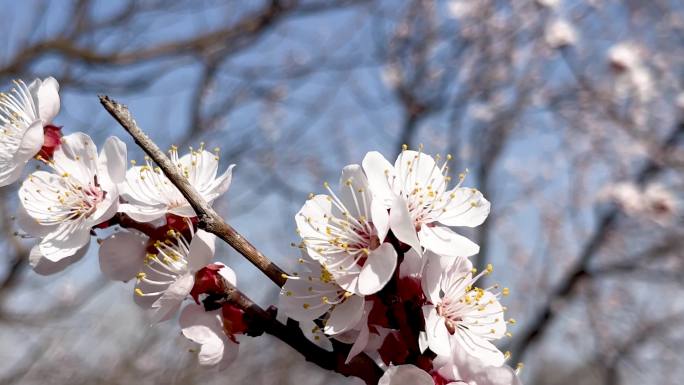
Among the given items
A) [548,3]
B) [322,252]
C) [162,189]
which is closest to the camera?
[322,252]

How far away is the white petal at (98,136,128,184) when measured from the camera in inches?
43.8

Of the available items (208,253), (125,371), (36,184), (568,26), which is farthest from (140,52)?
(568,26)

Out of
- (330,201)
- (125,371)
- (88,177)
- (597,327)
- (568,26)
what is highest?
(88,177)

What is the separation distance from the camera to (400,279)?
0.97 meters

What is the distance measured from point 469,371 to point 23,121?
1010 mm

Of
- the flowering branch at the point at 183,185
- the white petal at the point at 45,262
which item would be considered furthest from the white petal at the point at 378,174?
the white petal at the point at 45,262

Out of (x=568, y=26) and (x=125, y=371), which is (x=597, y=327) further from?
(x=125, y=371)

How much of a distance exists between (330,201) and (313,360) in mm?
272

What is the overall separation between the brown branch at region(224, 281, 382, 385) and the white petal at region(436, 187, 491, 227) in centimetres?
28

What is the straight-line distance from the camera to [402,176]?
112 centimetres

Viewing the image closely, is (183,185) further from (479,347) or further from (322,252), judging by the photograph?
(479,347)

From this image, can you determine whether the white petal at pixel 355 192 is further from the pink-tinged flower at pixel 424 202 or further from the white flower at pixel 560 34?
the white flower at pixel 560 34

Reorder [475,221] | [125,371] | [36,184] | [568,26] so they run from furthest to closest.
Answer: [568,26] → [125,371] → [36,184] → [475,221]

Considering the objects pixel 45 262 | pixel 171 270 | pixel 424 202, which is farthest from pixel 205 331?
pixel 424 202
